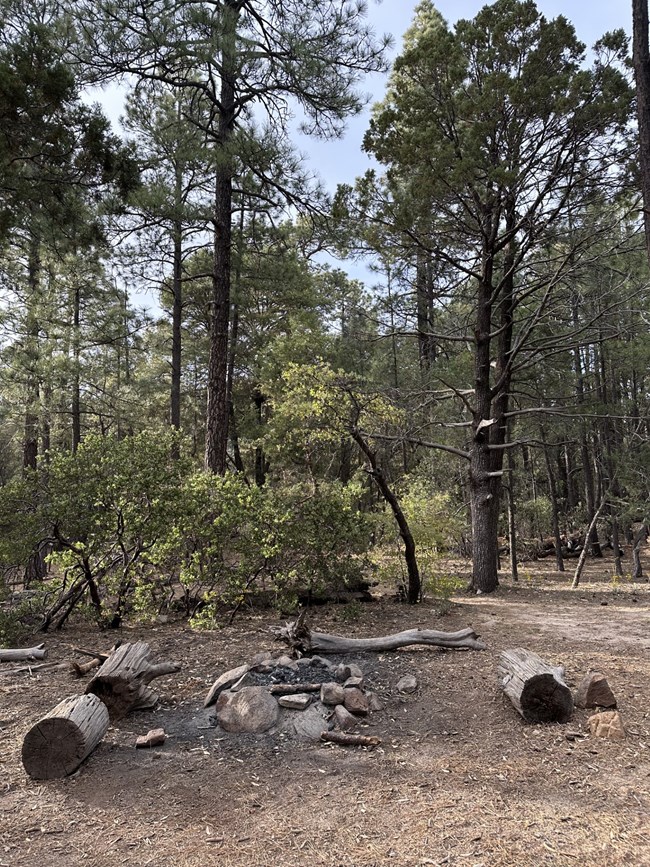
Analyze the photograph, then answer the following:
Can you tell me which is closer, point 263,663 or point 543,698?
point 543,698

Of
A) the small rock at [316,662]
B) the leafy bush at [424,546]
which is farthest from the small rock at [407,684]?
the leafy bush at [424,546]

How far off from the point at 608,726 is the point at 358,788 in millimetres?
1790

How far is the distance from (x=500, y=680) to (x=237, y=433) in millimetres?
14320

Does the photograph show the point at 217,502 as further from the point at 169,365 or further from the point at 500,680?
the point at 169,365

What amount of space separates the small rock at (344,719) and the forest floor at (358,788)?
0.11 metres

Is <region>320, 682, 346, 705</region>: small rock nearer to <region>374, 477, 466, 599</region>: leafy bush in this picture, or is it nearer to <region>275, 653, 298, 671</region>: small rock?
<region>275, 653, 298, 671</region>: small rock

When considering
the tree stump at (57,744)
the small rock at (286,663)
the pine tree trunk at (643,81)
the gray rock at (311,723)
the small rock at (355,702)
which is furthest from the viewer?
the pine tree trunk at (643,81)

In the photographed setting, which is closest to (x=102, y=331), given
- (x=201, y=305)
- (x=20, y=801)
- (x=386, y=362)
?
(x=201, y=305)

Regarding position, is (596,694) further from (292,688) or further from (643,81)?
(643,81)

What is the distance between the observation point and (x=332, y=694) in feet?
13.0

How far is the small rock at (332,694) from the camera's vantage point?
3.92m

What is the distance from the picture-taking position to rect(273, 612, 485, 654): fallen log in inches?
199

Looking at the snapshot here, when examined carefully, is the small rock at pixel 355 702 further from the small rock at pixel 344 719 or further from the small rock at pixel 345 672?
the small rock at pixel 345 672

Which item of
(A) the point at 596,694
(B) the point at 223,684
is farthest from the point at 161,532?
(A) the point at 596,694
